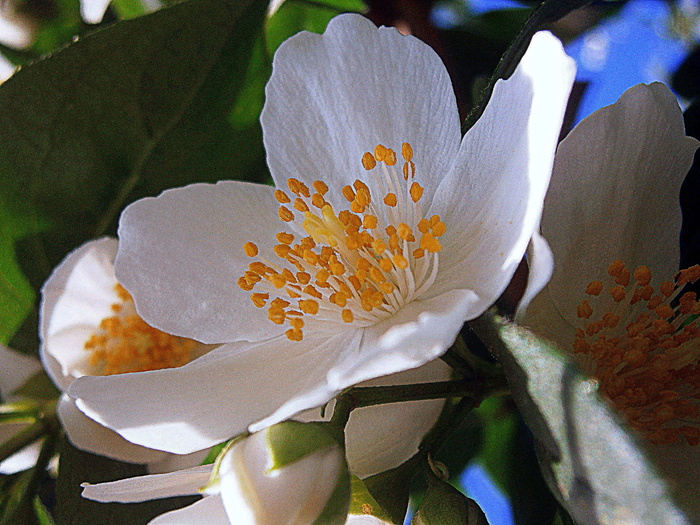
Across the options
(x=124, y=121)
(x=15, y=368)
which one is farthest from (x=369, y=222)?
(x=15, y=368)

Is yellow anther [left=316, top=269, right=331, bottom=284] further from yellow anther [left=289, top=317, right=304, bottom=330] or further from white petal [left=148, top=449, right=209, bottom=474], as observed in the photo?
white petal [left=148, top=449, right=209, bottom=474]

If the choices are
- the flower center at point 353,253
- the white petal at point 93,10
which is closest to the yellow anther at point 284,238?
the flower center at point 353,253

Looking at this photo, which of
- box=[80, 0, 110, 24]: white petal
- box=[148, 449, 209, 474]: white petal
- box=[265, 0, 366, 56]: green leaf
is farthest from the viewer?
box=[80, 0, 110, 24]: white petal

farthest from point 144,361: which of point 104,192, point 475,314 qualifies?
point 475,314

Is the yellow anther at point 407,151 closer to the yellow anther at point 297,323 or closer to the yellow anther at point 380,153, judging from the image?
the yellow anther at point 380,153

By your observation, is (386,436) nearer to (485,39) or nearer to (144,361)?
(144,361)

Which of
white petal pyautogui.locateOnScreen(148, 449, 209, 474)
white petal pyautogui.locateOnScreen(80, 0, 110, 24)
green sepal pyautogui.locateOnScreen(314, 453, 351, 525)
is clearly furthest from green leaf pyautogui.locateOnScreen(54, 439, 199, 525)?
white petal pyautogui.locateOnScreen(80, 0, 110, 24)

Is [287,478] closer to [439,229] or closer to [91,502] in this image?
[439,229]
